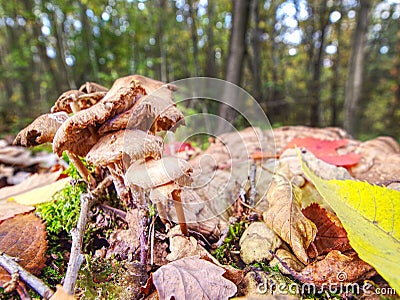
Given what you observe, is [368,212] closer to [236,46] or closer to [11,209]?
[11,209]

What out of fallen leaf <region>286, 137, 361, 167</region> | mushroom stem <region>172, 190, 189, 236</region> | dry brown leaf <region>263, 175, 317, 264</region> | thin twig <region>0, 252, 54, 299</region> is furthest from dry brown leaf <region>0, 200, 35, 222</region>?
fallen leaf <region>286, 137, 361, 167</region>

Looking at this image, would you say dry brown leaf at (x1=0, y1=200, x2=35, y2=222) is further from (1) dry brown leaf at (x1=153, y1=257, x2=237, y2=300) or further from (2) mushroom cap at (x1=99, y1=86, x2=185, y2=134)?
(1) dry brown leaf at (x1=153, y1=257, x2=237, y2=300)

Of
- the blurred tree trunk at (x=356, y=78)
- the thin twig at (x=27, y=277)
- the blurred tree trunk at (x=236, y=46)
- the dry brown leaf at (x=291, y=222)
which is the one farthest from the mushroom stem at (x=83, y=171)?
the blurred tree trunk at (x=356, y=78)

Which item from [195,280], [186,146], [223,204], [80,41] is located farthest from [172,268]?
[80,41]

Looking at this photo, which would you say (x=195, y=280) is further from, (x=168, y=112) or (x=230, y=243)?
(x=168, y=112)

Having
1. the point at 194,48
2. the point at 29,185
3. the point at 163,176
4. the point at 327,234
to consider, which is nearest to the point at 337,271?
the point at 327,234
